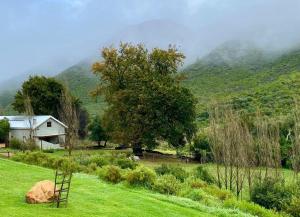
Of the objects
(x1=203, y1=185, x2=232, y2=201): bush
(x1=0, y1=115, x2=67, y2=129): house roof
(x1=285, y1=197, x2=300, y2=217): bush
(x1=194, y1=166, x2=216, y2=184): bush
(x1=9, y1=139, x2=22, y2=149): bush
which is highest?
(x1=0, y1=115, x2=67, y2=129): house roof

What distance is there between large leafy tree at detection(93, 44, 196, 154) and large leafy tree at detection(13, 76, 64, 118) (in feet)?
54.3

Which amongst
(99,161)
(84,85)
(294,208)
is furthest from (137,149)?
(84,85)

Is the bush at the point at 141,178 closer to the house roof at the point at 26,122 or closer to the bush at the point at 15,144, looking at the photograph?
the bush at the point at 15,144

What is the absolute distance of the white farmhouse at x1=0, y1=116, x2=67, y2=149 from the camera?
56.3 metres

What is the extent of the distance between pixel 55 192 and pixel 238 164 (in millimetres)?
16997

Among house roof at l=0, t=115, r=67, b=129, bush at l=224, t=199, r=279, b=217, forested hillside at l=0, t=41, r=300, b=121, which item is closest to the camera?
bush at l=224, t=199, r=279, b=217

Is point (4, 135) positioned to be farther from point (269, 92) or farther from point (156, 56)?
point (269, 92)

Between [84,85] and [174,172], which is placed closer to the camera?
[174,172]

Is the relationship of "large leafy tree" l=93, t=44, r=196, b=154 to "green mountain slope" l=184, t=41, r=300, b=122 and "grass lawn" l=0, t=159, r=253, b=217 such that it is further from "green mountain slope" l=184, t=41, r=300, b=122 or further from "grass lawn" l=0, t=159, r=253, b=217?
"grass lawn" l=0, t=159, r=253, b=217

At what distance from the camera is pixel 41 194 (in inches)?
606

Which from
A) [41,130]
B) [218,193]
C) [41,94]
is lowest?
[218,193]

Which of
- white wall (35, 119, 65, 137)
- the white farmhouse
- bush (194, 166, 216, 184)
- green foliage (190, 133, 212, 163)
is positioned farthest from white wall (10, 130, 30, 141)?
bush (194, 166, 216, 184)

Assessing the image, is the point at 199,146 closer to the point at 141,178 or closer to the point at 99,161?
the point at 99,161

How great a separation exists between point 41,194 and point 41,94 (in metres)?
53.4
